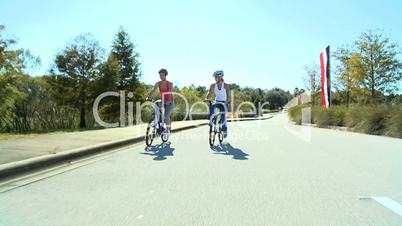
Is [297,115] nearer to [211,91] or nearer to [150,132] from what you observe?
[211,91]

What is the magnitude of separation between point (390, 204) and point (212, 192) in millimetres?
2182

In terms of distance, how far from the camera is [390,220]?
452 centimetres

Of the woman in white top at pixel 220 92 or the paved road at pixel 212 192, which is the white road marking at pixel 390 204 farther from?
the woman in white top at pixel 220 92

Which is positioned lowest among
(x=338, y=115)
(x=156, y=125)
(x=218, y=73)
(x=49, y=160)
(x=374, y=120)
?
(x=49, y=160)

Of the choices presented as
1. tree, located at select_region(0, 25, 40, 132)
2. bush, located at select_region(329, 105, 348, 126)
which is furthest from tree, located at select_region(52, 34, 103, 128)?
bush, located at select_region(329, 105, 348, 126)

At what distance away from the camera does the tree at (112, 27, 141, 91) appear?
132 ft

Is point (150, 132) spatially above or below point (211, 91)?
below

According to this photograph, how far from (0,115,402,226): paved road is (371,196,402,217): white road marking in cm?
8

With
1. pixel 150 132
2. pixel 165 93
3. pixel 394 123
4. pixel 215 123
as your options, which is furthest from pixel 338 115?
pixel 150 132

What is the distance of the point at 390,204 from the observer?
204 inches

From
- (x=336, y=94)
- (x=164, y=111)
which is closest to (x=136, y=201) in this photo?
(x=164, y=111)

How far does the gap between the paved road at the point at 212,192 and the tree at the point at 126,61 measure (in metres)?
31.6

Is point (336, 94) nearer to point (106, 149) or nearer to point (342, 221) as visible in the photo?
point (106, 149)

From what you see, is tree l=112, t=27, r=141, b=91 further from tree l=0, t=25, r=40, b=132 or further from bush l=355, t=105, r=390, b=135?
bush l=355, t=105, r=390, b=135
